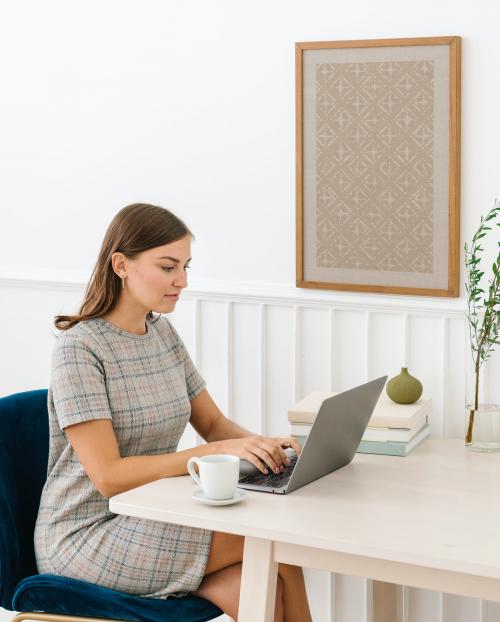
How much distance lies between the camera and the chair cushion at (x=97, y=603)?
75.4 inches

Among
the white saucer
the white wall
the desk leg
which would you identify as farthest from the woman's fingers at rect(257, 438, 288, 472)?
the white wall

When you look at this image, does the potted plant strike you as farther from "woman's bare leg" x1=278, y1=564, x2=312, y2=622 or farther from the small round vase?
"woman's bare leg" x1=278, y1=564, x2=312, y2=622

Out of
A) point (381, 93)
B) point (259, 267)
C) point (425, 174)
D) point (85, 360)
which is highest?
point (381, 93)

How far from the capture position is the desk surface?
155 centimetres

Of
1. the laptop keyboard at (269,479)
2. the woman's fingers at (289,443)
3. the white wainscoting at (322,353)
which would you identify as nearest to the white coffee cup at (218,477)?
the laptop keyboard at (269,479)

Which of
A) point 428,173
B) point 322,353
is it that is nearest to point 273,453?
point 322,353

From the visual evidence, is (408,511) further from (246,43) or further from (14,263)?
(14,263)

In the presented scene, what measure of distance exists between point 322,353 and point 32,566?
863 millimetres

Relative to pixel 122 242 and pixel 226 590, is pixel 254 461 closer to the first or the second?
pixel 226 590

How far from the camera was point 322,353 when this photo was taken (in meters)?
2.51

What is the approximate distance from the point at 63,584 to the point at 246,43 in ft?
4.48

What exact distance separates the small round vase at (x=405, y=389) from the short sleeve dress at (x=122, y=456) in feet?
1.49

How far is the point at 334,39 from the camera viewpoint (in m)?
2.39

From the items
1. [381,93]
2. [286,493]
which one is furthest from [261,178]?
[286,493]
